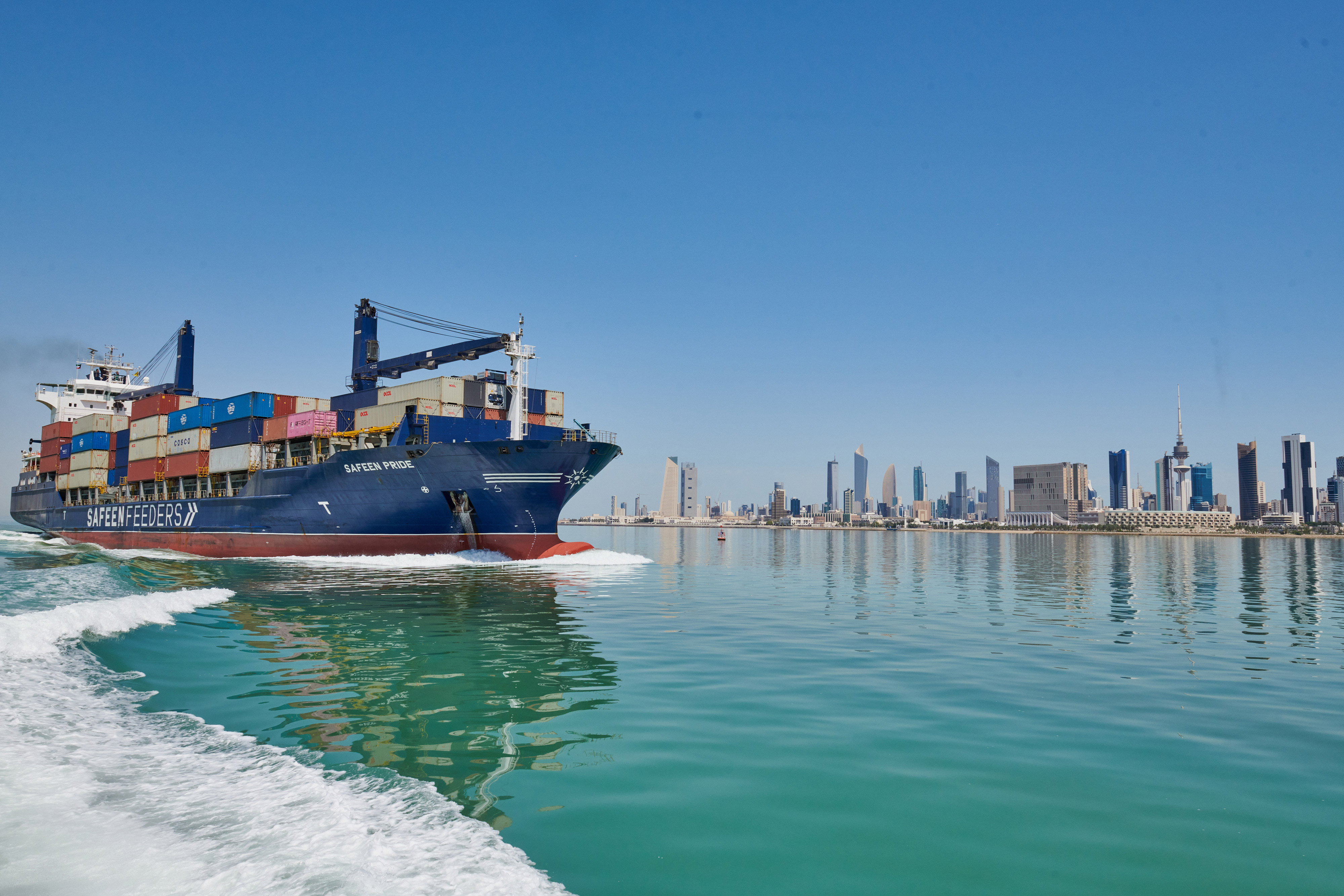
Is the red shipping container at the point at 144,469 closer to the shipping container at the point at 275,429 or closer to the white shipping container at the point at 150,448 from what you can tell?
the white shipping container at the point at 150,448

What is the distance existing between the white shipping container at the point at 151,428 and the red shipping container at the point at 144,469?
0.34m

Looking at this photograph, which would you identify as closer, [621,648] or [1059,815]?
[1059,815]

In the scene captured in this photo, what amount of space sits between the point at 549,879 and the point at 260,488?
41.0 meters

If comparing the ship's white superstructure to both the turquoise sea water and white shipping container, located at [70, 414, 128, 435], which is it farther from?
the turquoise sea water

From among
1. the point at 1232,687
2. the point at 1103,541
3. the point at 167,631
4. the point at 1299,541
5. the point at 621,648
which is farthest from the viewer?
the point at 1299,541

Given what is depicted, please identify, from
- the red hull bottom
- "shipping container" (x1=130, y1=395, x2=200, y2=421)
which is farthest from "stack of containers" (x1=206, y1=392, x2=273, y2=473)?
"shipping container" (x1=130, y1=395, x2=200, y2=421)

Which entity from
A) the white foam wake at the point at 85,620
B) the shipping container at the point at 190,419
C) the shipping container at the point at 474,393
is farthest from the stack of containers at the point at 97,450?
the white foam wake at the point at 85,620

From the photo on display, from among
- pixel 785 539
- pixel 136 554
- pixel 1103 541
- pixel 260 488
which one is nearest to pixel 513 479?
pixel 260 488

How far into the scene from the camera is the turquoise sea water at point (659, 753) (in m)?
5.20

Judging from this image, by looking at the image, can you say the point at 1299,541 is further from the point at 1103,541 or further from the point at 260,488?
the point at 260,488

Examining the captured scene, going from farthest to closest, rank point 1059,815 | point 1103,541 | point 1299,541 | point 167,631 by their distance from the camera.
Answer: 1. point 1299,541
2. point 1103,541
3. point 167,631
4. point 1059,815

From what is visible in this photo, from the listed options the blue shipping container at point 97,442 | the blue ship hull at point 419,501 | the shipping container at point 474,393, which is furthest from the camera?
the blue shipping container at point 97,442

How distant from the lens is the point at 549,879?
4988 millimetres

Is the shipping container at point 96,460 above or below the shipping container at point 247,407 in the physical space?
below
